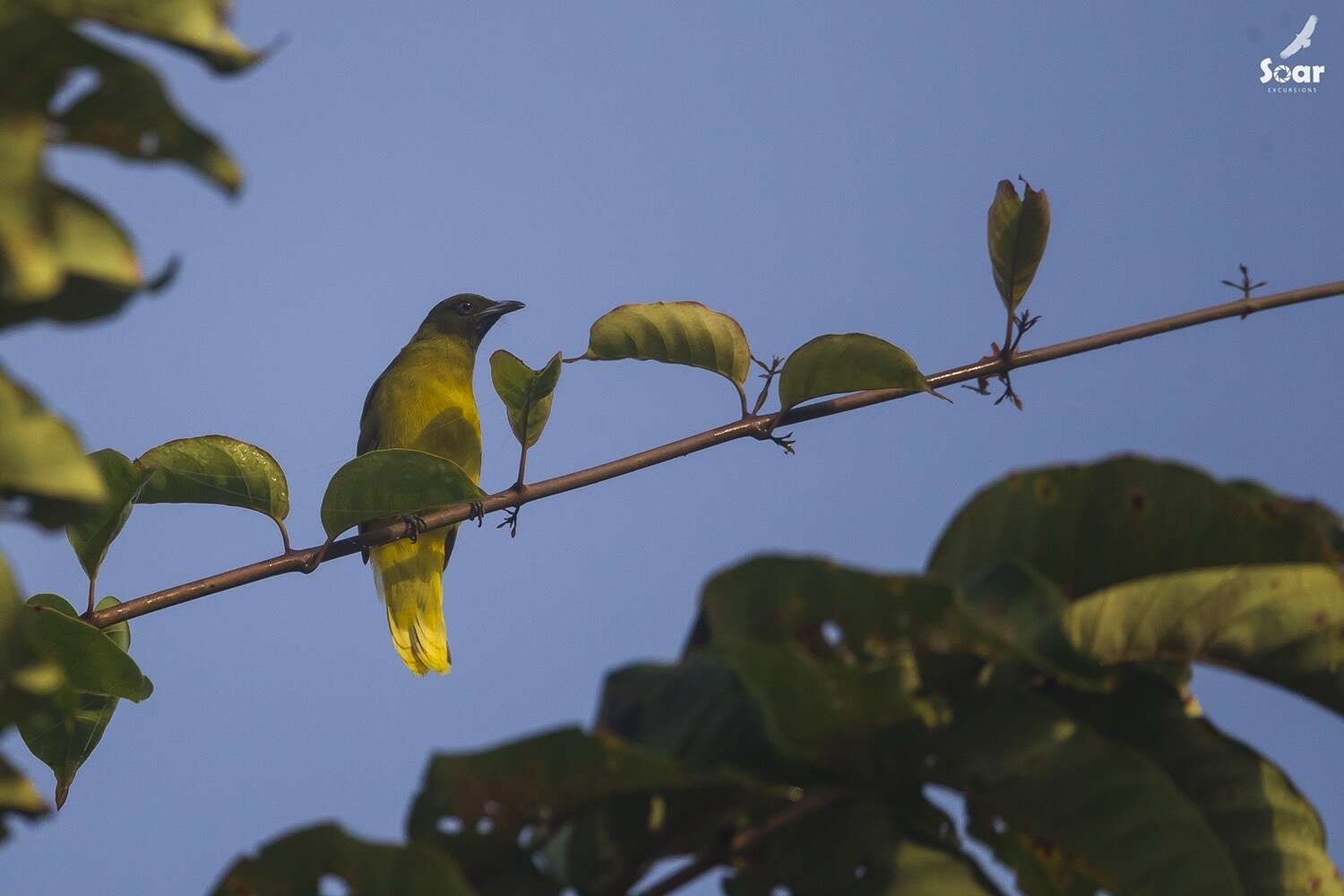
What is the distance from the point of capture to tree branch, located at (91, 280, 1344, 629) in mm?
2393

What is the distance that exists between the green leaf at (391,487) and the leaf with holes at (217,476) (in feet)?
0.57

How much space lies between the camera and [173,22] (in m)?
0.90

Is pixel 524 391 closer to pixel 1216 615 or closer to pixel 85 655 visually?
pixel 85 655

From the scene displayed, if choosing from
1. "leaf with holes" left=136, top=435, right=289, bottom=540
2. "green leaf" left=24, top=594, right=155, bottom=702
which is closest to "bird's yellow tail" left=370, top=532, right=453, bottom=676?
"leaf with holes" left=136, top=435, right=289, bottom=540

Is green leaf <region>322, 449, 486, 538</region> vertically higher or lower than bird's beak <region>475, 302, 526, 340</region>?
lower

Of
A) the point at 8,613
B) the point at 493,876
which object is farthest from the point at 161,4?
the point at 493,876

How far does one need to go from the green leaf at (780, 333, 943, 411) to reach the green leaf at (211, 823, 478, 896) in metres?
1.66

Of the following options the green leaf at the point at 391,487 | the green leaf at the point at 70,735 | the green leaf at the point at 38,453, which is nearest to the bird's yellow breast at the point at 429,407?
the green leaf at the point at 391,487

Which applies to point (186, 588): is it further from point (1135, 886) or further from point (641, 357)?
point (1135, 886)

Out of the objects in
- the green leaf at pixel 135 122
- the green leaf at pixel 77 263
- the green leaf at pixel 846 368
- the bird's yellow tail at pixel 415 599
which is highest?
the green leaf at pixel 135 122

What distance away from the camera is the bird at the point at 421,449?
22.0 ft

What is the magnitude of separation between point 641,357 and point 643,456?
44 cm

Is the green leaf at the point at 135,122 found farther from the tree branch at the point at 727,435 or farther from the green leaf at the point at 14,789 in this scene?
the tree branch at the point at 727,435

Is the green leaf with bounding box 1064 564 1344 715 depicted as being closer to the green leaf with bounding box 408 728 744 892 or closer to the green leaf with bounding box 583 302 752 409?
the green leaf with bounding box 408 728 744 892
